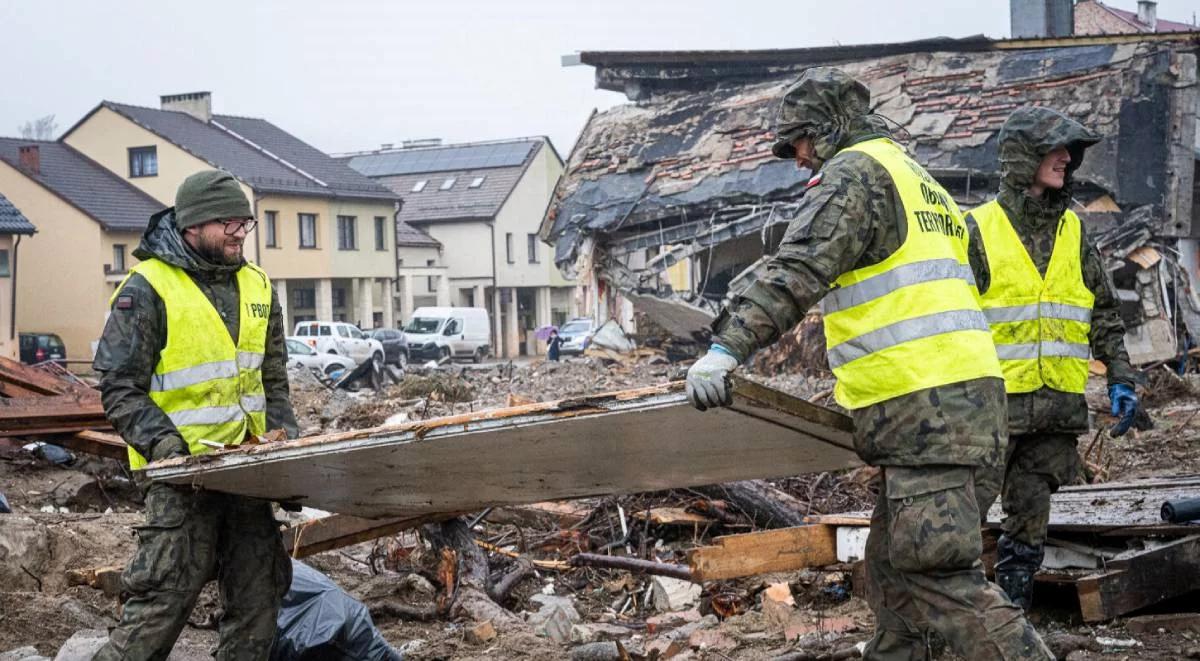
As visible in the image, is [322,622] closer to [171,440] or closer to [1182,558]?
[171,440]

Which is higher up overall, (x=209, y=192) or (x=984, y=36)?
(x=984, y=36)

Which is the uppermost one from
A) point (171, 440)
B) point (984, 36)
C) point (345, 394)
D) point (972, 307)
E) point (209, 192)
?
point (984, 36)

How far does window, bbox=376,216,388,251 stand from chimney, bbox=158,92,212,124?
701 centimetres

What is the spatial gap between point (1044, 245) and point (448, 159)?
49.5 metres

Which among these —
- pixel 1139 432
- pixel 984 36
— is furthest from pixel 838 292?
pixel 984 36

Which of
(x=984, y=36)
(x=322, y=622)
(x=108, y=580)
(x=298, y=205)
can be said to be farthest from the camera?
(x=298, y=205)

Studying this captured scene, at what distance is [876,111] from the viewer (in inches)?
720

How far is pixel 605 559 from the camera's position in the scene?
6.52m

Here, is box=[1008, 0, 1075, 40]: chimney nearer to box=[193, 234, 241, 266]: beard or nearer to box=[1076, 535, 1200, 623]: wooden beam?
box=[1076, 535, 1200, 623]: wooden beam

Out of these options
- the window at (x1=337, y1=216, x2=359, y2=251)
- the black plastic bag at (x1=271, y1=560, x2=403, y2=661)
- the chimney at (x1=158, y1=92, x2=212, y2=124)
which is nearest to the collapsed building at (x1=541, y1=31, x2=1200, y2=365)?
the black plastic bag at (x1=271, y1=560, x2=403, y2=661)

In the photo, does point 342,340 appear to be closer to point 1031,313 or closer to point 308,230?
point 308,230

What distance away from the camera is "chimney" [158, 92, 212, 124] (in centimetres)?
4422

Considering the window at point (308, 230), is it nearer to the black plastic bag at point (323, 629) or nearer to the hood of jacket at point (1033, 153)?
the black plastic bag at point (323, 629)

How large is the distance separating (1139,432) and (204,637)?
8224 millimetres
